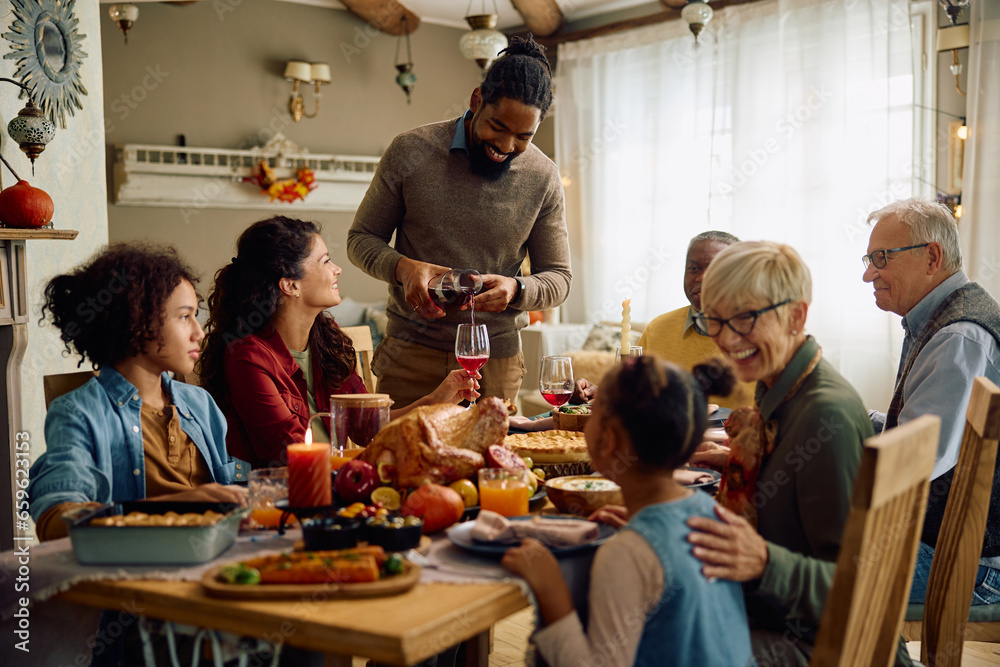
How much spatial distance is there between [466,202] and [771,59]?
3634mm

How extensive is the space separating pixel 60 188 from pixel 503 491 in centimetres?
299

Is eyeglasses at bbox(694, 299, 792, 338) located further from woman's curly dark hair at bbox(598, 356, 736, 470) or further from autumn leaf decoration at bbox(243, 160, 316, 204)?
autumn leaf decoration at bbox(243, 160, 316, 204)

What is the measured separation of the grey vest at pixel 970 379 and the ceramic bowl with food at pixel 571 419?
28.4 inches

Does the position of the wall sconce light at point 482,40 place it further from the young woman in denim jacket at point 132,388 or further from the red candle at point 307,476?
the red candle at point 307,476

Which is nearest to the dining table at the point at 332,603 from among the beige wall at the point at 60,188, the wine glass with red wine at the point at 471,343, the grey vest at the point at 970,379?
the wine glass with red wine at the point at 471,343

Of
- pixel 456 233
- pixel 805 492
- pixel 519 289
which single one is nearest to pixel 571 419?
pixel 519 289

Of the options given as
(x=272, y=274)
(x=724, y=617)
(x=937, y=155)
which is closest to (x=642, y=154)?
(x=937, y=155)

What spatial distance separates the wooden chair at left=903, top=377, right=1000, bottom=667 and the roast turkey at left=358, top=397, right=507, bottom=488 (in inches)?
33.1

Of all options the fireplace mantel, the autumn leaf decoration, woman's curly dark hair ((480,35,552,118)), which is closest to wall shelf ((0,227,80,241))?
the fireplace mantel

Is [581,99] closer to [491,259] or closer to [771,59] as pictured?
[771,59]

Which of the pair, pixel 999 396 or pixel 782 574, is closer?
pixel 782 574

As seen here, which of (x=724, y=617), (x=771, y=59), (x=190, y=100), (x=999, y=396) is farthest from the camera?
(x=190, y=100)

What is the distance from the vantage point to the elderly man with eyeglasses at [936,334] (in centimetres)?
185

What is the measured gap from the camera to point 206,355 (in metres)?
2.12
